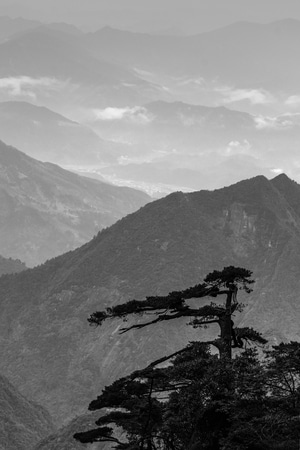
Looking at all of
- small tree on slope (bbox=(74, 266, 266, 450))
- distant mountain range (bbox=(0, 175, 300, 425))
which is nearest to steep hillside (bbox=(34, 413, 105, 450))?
distant mountain range (bbox=(0, 175, 300, 425))

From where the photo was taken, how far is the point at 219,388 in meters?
31.9

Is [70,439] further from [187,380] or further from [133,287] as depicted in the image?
[133,287]

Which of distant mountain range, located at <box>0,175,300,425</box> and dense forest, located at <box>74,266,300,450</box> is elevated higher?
distant mountain range, located at <box>0,175,300,425</box>

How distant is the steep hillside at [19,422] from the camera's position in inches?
4407

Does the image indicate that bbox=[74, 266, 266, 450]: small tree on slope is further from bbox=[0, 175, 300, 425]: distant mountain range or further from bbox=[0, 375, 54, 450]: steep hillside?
bbox=[0, 175, 300, 425]: distant mountain range

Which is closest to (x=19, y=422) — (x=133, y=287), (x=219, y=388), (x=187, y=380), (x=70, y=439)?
(x=70, y=439)

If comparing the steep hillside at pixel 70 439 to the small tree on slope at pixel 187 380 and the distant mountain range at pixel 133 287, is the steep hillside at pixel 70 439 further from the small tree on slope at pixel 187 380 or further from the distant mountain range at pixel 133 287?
the small tree on slope at pixel 187 380

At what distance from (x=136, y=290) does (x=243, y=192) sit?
152 feet

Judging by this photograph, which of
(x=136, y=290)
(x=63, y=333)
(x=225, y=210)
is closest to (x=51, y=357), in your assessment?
(x=63, y=333)

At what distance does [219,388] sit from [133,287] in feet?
455

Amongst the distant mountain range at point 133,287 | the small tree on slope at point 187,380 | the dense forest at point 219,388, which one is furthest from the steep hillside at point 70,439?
the dense forest at point 219,388

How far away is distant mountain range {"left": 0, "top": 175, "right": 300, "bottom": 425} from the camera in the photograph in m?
151

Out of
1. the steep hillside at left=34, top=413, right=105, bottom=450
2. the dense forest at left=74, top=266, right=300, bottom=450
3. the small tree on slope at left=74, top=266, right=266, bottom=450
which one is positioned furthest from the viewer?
the steep hillside at left=34, top=413, right=105, bottom=450

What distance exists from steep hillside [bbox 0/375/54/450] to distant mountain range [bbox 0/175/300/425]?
9327 millimetres
